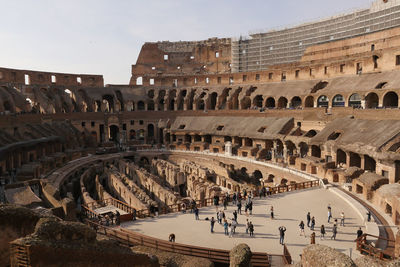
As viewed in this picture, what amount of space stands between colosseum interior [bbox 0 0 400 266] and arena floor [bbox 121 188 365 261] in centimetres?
12

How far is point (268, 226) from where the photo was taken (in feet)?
52.0

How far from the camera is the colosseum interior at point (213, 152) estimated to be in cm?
1204

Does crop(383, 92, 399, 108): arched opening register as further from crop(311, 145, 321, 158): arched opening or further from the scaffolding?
the scaffolding

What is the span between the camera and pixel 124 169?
34.2 m

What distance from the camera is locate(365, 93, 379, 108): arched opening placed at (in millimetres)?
31797

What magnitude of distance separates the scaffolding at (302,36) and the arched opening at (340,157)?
21226 millimetres

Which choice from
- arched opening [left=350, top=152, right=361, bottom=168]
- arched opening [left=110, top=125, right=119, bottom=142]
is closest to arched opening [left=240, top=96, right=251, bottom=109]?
arched opening [left=350, top=152, right=361, bottom=168]

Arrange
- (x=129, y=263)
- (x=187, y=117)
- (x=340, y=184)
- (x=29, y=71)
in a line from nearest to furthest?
(x=129, y=263) < (x=340, y=184) < (x=29, y=71) < (x=187, y=117)

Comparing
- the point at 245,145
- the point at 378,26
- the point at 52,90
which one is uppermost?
the point at 378,26

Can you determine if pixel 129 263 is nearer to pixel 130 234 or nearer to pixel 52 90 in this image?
pixel 130 234

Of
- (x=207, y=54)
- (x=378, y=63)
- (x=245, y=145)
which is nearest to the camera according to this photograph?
(x=378, y=63)

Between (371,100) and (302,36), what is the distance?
20009mm

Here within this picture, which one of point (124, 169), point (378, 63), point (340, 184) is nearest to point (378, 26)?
point (378, 63)

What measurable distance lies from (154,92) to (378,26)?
121 feet
